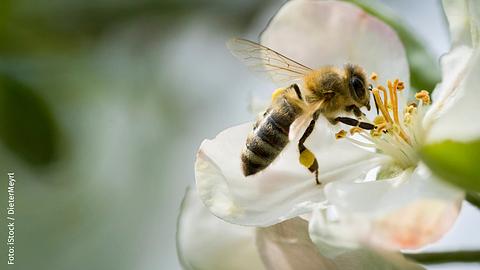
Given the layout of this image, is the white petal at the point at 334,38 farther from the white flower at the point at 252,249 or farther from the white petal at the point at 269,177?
the white flower at the point at 252,249

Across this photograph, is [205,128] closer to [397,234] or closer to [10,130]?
[10,130]

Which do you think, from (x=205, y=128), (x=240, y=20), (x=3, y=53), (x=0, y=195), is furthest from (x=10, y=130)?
(x=205, y=128)

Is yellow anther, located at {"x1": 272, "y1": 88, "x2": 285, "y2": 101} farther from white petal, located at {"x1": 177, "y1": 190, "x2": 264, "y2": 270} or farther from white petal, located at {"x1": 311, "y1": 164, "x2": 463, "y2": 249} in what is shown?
white petal, located at {"x1": 311, "y1": 164, "x2": 463, "y2": 249}

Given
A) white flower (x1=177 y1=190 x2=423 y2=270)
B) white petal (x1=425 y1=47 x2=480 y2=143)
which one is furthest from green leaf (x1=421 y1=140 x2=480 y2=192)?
white flower (x1=177 y1=190 x2=423 y2=270)

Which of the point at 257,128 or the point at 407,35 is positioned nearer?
the point at 257,128

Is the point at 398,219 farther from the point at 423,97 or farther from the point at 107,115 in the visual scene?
the point at 107,115

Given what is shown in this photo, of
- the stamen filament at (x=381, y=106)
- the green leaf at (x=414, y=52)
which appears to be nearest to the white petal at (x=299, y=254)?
the stamen filament at (x=381, y=106)
